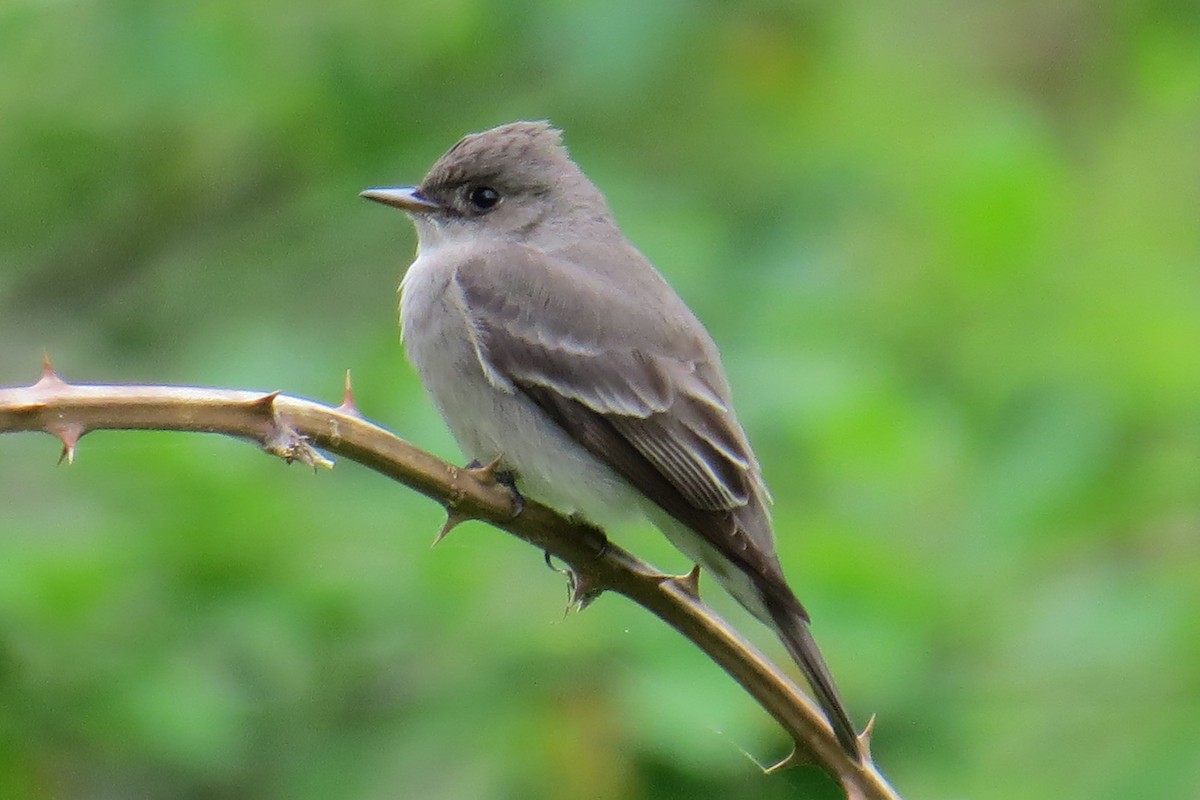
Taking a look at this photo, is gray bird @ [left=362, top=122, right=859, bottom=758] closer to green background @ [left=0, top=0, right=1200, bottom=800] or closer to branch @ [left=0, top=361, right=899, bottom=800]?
green background @ [left=0, top=0, right=1200, bottom=800]

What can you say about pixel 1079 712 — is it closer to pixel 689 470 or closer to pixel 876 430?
pixel 876 430

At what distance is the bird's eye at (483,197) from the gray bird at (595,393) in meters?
0.17

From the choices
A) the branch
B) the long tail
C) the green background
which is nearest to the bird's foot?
the branch

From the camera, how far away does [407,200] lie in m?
4.79

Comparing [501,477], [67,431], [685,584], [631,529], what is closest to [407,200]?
[501,477]

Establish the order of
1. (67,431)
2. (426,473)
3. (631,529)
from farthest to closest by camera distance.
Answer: (631,529)
(426,473)
(67,431)

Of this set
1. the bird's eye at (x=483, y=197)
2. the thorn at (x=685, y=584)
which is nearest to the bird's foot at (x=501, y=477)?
the thorn at (x=685, y=584)

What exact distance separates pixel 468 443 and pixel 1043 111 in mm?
5457

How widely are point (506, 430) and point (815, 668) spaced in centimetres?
116

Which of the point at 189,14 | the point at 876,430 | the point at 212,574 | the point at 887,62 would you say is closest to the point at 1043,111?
the point at 887,62

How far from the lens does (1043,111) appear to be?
8.60m

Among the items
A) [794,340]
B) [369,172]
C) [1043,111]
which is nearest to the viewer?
[794,340]

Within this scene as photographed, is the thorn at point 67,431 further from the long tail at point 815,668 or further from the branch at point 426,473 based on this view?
the long tail at point 815,668

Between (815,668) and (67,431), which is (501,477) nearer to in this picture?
(815,668)
